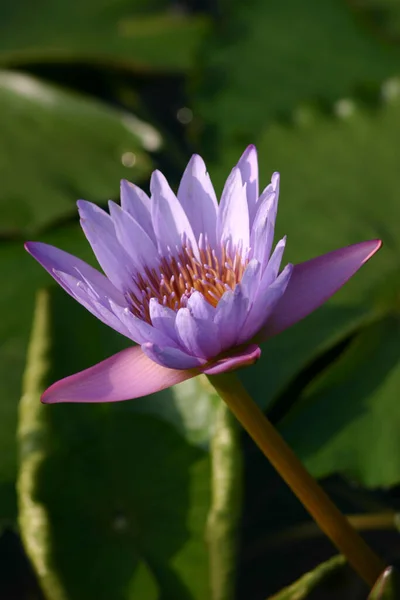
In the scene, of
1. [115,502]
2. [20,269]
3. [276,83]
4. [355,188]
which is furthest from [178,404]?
[276,83]

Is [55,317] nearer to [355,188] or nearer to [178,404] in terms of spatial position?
[178,404]

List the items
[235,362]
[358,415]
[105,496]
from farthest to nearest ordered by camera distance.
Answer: [358,415] < [105,496] < [235,362]

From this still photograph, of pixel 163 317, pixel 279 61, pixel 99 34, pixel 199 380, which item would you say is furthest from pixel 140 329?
pixel 99 34

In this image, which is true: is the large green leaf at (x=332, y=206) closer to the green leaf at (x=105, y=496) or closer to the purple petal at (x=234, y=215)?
the green leaf at (x=105, y=496)

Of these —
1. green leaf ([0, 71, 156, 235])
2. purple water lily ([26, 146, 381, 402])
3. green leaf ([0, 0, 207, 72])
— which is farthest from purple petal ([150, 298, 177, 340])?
green leaf ([0, 0, 207, 72])

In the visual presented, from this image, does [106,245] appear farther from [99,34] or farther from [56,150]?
[99,34]

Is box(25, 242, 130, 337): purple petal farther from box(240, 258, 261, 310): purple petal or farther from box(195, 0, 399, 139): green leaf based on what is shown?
box(195, 0, 399, 139): green leaf
